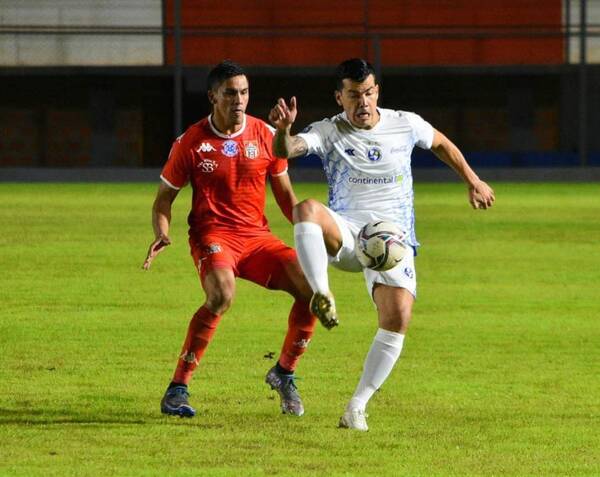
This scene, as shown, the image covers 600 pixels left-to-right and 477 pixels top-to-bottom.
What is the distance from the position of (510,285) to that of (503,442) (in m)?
7.49

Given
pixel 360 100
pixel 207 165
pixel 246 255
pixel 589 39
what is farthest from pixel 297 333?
A: pixel 589 39

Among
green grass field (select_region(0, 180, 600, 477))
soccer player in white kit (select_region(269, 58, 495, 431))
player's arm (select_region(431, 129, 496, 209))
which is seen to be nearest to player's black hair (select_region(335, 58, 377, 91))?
soccer player in white kit (select_region(269, 58, 495, 431))

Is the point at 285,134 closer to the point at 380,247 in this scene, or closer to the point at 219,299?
the point at 380,247

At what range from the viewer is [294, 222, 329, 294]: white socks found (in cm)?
706

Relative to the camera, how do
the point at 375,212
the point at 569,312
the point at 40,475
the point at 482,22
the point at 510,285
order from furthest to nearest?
the point at 482,22 < the point at 510,285 < the point at 569,312 < the point at 375,212 < the point at 40,475

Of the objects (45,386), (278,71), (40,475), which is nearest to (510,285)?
(45,386)

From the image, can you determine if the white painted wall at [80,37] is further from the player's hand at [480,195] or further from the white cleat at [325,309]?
the white cleat at [325,309]

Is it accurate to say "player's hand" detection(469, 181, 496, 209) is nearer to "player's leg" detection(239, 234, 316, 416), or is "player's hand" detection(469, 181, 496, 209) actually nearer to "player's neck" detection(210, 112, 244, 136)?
"player's leg" detection(239, 234, 316, 416)

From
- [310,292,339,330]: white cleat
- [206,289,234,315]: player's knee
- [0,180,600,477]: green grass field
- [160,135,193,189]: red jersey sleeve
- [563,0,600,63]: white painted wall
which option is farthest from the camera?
[563,0,600,63]: white painted wall

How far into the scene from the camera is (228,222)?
816cm

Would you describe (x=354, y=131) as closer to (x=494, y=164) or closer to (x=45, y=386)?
(x=45, y=386)

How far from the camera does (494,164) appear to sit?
3669 cm

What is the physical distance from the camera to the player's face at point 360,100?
23.9 ft

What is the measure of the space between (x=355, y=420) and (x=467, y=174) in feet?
4.56
